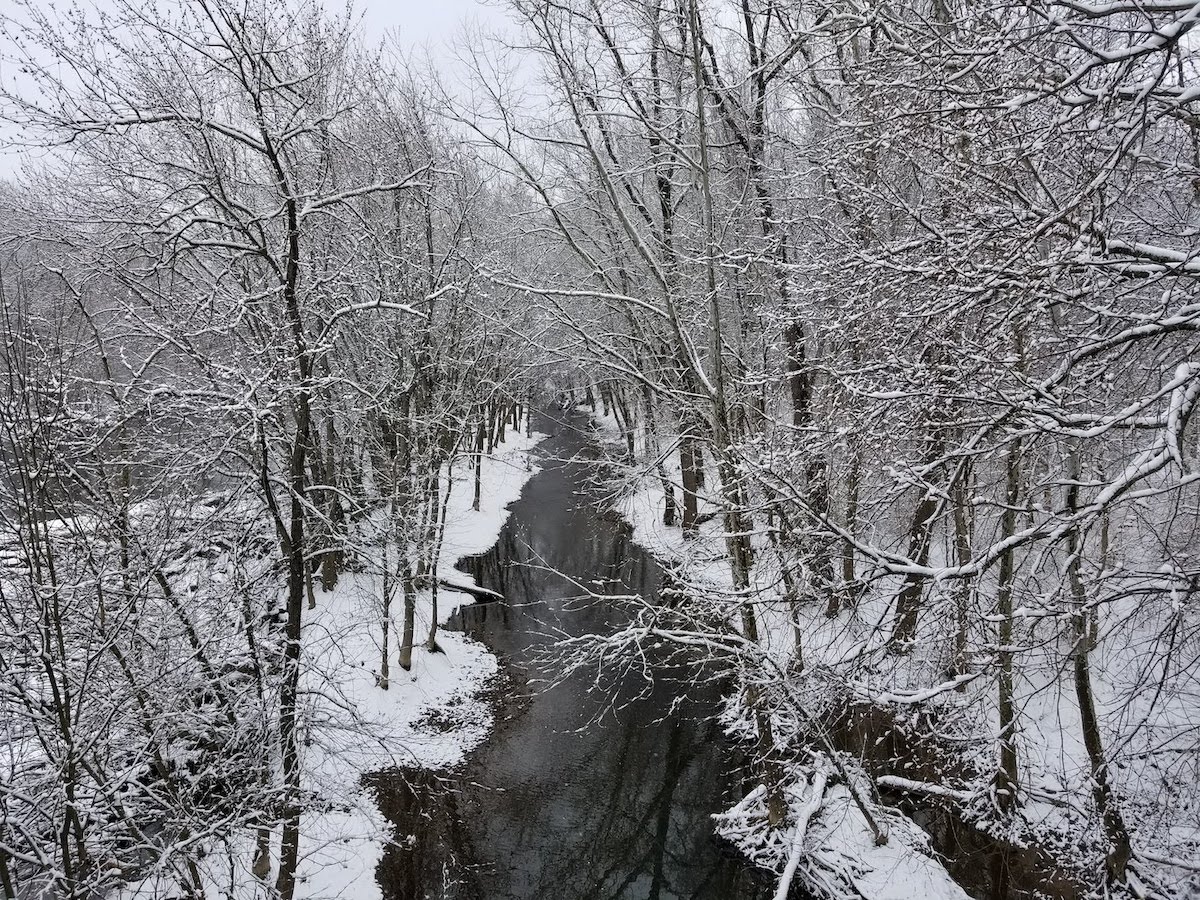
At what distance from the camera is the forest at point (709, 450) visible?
4.26 metres

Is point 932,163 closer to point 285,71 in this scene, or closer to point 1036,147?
point 1036,147

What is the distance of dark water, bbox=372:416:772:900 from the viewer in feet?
29.8

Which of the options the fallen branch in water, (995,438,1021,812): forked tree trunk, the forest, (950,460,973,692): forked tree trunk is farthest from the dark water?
(950,460,973,692): forked tree trunk

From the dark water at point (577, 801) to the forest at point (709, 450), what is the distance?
0.35ft

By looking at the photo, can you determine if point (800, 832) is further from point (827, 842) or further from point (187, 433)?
point (187, 433)

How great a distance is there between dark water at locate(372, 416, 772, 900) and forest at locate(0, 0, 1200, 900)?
11cm

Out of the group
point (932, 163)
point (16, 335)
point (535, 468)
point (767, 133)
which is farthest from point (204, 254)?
point (535, 468)

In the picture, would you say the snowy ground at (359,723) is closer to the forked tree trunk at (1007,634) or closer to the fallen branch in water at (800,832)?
the fallen branch in water at (800,832)

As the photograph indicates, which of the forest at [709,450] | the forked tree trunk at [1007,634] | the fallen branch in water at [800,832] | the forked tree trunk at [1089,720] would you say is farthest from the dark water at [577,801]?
the forked tree trunk at [1089,720]

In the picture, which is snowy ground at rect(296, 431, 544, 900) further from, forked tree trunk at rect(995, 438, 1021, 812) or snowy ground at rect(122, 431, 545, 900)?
forked tree trunk at rect(995, 438, 1021, 812)

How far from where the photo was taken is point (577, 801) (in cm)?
1056

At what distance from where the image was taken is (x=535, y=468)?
3262 cm

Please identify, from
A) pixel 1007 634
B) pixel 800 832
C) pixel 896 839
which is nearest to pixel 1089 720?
pixel 1007 634

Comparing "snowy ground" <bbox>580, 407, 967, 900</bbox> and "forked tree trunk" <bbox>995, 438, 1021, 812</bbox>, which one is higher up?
"forked tree trunk" <bbox>995, 438, 1021, 812</bbox>
